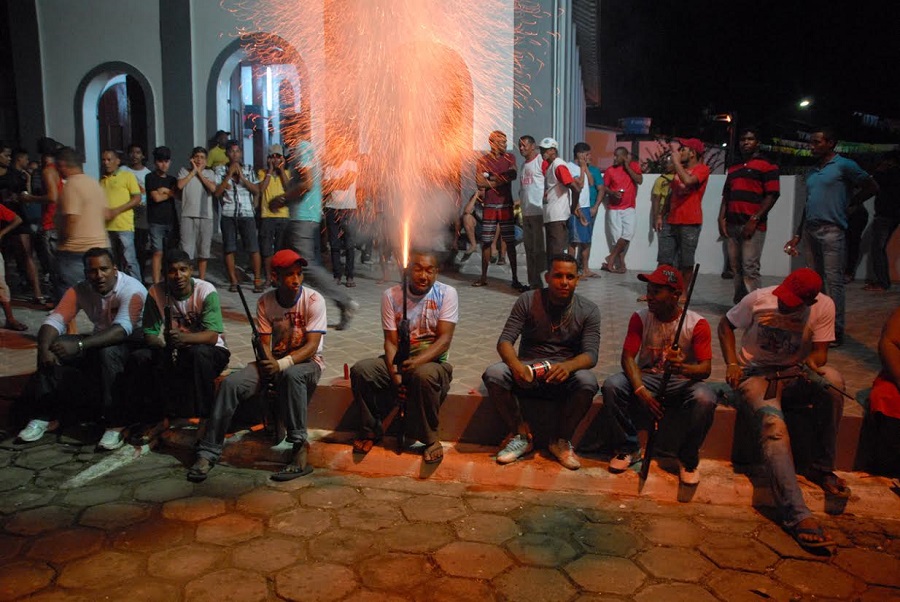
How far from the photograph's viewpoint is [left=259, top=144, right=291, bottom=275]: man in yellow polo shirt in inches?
376

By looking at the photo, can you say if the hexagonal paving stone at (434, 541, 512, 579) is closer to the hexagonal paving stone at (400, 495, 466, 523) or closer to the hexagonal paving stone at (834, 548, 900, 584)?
the hexagonal paving stone at (400, 495, 466, 523)

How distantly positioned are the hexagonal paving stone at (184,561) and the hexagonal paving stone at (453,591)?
43.2 inches

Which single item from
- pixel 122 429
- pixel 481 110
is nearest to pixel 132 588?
pixel 122 429

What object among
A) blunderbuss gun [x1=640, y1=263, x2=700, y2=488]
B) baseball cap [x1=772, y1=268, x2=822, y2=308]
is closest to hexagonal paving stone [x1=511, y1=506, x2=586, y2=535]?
blunderbuss gun [x1=640, y1=263, x2=700, y2=488]

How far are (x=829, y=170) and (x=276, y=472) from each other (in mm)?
5368

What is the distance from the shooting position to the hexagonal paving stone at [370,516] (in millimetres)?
4223

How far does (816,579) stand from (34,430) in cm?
523

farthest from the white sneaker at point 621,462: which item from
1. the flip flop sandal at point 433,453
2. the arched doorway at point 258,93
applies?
the arched doorway at point 258,93

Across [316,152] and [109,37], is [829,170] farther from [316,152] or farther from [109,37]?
[109,37]

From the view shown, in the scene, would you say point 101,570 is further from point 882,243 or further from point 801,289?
point 882,243

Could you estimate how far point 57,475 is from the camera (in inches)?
195

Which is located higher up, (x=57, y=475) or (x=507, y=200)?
(x=507, y=200)

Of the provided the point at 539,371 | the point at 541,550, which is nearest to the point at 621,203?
the point at 539,371

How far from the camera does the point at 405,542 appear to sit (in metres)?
4.02
